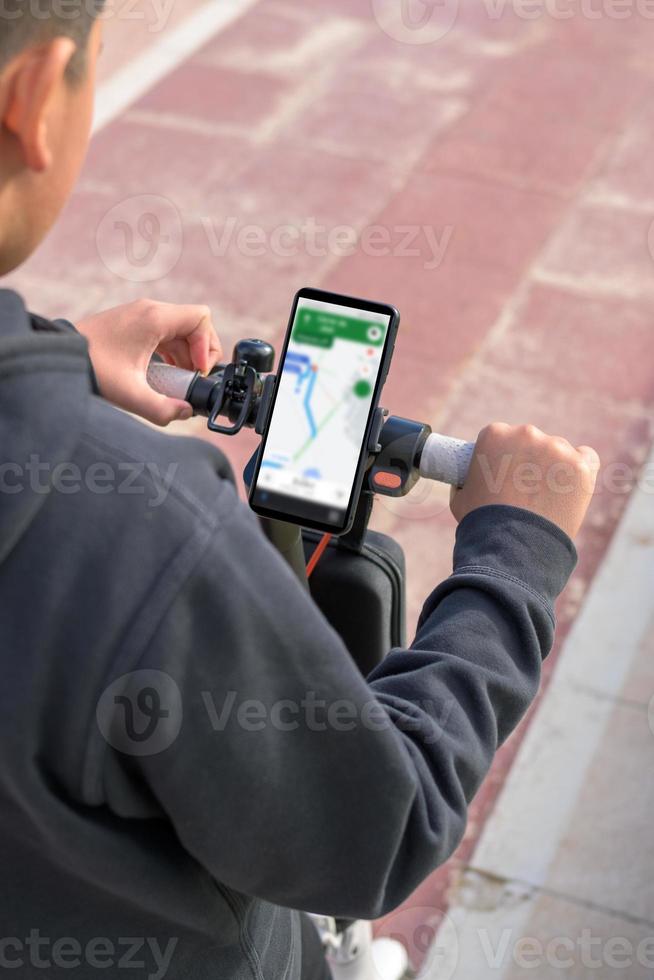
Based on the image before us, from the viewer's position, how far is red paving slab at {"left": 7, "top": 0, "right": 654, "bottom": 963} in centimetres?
499

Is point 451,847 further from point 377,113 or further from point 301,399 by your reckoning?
point 377,113

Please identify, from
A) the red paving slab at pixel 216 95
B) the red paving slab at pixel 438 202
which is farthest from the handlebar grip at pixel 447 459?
the red paving slab at pixel 216 95

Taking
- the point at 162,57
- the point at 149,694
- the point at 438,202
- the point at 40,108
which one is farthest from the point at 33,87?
the point at 162,57

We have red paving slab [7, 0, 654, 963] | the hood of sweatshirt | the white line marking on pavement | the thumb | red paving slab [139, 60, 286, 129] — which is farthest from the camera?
the white line marking on pavement

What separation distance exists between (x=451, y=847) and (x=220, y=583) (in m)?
0.37

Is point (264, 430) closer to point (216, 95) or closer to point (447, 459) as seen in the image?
point (447, 459)

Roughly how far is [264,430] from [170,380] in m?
0.18

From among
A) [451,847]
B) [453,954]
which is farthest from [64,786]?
[453,954]

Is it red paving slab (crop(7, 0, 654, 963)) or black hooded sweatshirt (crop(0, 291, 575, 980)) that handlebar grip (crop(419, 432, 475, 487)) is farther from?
red paving slab (crop(7, 0, 654, 963))

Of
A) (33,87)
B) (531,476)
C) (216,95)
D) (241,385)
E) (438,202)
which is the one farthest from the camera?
(216,95)

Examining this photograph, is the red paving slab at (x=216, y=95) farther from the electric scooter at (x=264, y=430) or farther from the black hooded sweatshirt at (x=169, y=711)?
the black hooded sweatshirt at (x=169, y=711)

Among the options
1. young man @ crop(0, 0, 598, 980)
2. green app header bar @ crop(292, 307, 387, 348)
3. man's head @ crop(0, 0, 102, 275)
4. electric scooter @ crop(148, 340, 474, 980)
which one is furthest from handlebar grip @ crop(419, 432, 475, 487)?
man's head @ crop(0, 0, 102, 275)

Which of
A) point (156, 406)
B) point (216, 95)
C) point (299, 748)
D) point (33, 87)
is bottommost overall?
point (299, 748)

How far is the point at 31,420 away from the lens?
885 millimetres
